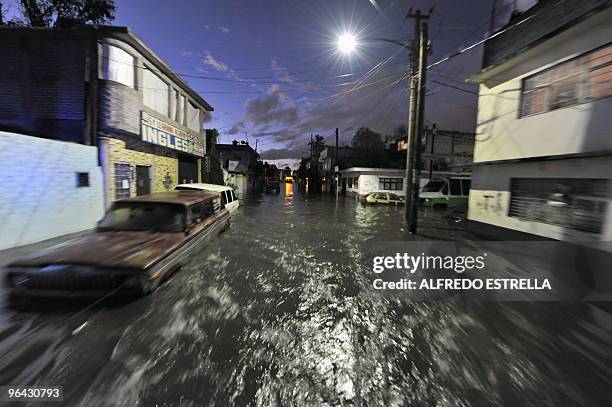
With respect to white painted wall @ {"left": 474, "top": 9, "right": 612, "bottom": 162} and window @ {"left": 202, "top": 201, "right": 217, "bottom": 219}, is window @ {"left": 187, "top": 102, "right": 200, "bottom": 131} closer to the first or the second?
window @ {"left": 202, "top": 201, "right": 217, "bottom": 219}

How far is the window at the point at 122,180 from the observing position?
10125 millimetres

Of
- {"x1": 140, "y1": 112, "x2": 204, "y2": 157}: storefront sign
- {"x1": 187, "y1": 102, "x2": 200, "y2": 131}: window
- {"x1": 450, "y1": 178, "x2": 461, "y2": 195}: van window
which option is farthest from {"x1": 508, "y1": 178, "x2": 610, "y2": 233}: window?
{"x1": 187, "y1": 102, "x2": 200, "y2": 131}: window

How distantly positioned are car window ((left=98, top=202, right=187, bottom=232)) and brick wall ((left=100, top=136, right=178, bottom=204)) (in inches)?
221

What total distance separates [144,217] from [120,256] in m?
1.57

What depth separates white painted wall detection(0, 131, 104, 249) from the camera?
6223 millimetres

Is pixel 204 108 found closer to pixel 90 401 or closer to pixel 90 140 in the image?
pixel 90 140

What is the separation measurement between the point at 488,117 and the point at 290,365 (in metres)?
11.5

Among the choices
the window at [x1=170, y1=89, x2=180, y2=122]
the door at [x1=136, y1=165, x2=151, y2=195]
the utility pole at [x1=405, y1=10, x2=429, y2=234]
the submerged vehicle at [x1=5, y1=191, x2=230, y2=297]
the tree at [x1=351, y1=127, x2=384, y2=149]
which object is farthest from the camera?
the tree at [x1=351, y1=127, x2=384, y2=149]

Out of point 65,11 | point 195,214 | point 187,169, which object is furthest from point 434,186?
point 65,11

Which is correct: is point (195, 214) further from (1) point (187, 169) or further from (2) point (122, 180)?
(1) point (187, 169)

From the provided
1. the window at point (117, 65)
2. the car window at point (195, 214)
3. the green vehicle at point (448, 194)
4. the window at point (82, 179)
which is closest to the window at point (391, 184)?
the green vehicle at point (448, 194)

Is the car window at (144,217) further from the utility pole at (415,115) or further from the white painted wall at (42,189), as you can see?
the utility pole at (415,115)

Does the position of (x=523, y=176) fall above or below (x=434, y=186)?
above

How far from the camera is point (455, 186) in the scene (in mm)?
17859
